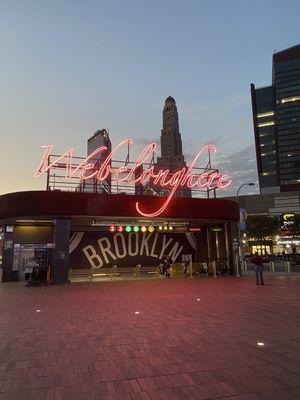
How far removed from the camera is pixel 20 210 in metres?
20.9

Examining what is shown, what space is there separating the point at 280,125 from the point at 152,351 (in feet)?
568

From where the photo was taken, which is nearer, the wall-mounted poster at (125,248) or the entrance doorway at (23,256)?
the entrance doorway at (23,256)

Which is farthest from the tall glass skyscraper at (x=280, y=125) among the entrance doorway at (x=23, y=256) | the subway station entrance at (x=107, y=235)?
the entrance doorway at (x=23, y=256)

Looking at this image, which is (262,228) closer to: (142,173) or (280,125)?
(142,173)

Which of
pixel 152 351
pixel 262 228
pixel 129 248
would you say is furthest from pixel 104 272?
pixel 262 228

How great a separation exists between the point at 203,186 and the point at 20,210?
13.2 m

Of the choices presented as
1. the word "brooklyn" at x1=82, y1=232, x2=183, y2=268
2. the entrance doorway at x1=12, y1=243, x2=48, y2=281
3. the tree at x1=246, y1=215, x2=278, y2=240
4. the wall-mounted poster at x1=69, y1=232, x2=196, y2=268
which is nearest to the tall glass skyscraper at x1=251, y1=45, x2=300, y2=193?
the tree at x1=246, y1=215, x2=278, y2=240

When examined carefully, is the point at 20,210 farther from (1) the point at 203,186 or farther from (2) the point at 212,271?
(2) the point at 212,271

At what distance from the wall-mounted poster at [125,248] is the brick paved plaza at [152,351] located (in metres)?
14.2

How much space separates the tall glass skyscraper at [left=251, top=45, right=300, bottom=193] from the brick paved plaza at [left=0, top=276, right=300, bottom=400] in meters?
153

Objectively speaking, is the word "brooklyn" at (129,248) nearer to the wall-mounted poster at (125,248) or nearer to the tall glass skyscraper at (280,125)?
the wall-mounted poster at (125,248)

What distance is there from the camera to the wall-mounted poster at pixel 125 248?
26.4 m

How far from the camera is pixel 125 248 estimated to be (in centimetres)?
2750

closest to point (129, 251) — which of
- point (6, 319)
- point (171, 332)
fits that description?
point (6, 319)
